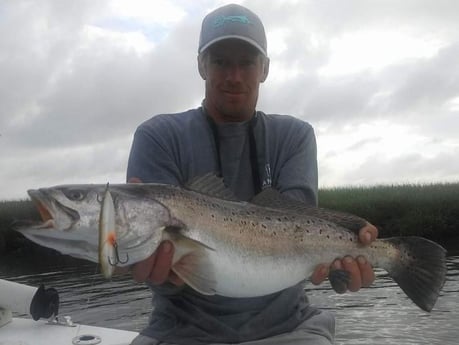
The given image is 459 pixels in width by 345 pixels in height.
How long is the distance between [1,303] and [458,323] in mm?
10337

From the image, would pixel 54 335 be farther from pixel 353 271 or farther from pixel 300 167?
pixel 353 271

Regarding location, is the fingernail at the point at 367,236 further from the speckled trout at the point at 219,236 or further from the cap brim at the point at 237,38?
the cap brim at the point at 237,38

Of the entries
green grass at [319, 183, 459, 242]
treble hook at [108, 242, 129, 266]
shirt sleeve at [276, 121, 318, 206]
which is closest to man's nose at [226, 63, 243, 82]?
shirt sleeve at [276, 121, 318, 206]

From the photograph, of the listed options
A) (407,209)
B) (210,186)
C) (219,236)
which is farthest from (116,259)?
(407,209)

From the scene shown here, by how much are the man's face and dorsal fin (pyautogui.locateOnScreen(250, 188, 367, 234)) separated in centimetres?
83

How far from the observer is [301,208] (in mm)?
4109

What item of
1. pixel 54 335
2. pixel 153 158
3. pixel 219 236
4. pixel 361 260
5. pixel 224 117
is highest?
pixel 224 117

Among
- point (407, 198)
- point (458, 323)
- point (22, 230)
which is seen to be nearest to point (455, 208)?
point (407, 198)

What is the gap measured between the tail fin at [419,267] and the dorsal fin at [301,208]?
30 centimetres

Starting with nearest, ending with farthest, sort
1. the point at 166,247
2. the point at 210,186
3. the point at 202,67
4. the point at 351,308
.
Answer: the point at 166,247
the point at 210,186
the point at 202,67
the point at 351,308

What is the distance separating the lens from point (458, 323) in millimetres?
12961

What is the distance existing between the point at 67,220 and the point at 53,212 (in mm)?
91

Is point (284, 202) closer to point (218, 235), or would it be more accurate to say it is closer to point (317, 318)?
point (218, 235)

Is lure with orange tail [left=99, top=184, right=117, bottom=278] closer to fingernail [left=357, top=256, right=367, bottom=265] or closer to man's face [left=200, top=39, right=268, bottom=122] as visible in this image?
man's face [left=200, top=39, right=268, bottom=122]
